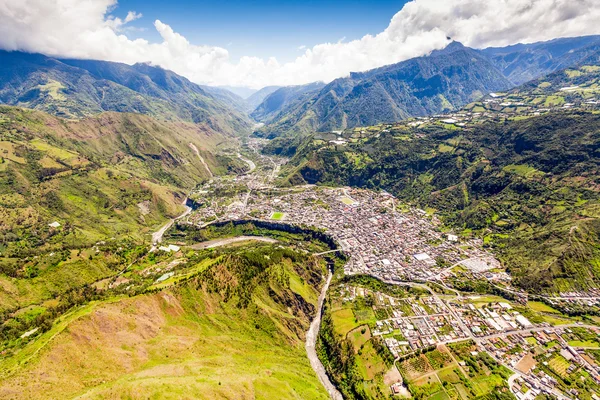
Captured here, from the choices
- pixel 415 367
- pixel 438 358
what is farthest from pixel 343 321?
pixel 438 358

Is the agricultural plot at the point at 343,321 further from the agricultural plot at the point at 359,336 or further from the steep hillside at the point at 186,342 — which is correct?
the steep hillside at the point at 186,342

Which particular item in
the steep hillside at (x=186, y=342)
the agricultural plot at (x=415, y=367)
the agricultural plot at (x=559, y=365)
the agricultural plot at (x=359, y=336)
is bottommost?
the agricultural plot at (x=559, y=365)

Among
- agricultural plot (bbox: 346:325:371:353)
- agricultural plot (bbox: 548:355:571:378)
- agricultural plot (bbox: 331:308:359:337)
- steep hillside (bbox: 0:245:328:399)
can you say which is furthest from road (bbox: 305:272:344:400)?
agricultural plot (bbox: 548:355:571:378)

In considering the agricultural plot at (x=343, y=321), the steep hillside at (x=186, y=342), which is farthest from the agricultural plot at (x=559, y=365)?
the steep hillside at (x=186, y=342)

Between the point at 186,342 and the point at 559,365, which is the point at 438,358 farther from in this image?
the point at 186,342

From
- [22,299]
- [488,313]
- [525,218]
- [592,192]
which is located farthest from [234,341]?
[592,192]

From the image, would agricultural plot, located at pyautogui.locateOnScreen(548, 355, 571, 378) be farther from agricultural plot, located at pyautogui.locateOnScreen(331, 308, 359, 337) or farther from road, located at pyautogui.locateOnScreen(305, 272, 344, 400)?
road, located at pyautogui.locateOnScreen(305, 272, 344, 400)

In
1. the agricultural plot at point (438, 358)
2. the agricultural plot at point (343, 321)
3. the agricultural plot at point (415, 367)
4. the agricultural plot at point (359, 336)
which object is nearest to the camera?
the agricultural plot at point (415, 367)

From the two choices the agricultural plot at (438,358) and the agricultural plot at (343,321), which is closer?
the agricultural plot at (438,358)
